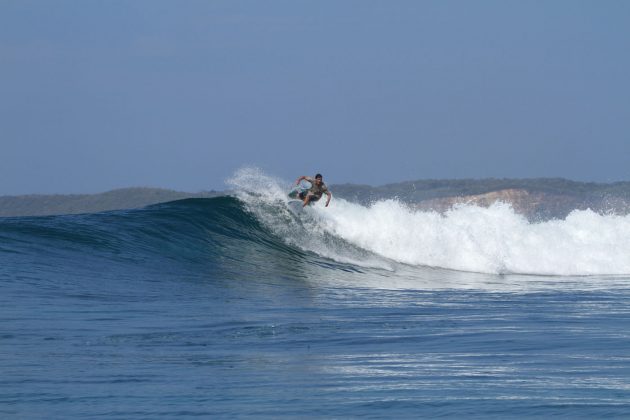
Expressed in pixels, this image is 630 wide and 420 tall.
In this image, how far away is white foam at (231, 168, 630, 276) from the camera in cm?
2183

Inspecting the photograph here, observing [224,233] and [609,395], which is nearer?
[609,395]

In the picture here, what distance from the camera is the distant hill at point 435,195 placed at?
4281cm

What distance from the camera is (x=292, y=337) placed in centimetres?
968

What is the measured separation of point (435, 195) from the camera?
4066cm

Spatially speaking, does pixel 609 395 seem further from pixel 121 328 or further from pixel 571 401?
pixel 121 328

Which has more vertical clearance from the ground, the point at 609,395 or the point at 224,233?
the point at 224,233

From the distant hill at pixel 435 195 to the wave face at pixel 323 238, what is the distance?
14.9 metres

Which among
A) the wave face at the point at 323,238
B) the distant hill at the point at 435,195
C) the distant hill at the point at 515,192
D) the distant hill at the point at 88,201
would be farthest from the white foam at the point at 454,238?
the distant hill at the point at 88,201

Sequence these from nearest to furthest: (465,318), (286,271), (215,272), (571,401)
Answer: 1. (571,401)
2. (465,318)
3. (215,272)
4. (286,271)

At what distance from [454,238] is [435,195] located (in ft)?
58.3

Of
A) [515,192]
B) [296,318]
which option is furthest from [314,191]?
[515,192]

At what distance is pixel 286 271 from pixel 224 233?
2.91m

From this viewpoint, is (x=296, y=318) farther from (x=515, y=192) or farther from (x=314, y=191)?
(x=515, y=192)

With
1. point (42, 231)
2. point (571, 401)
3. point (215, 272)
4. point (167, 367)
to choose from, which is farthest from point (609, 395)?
point (42, 231)
